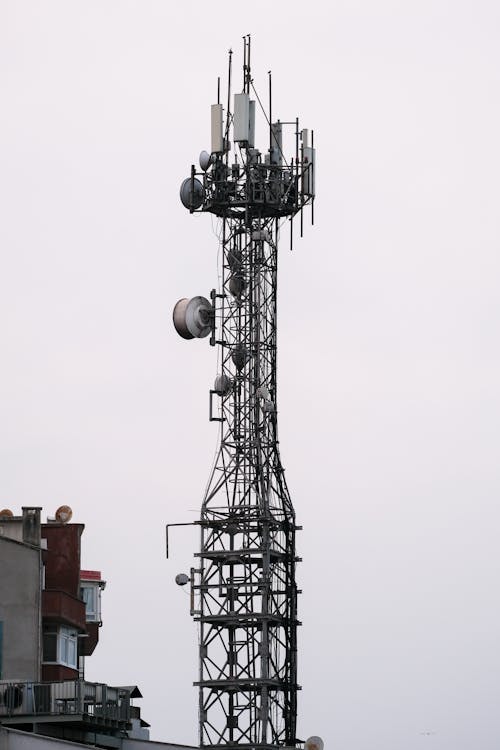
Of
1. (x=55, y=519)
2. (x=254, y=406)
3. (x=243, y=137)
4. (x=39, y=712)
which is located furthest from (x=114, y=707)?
(x=243, y=137)

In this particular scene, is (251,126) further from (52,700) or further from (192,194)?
(52,700)

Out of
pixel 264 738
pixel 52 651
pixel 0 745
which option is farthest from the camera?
pixel 264 738

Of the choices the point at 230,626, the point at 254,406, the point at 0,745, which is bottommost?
the point at 0,745

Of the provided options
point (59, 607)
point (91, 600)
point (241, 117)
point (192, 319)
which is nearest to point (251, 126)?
point (241, 117)

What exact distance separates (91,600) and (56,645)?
13403 millimetres

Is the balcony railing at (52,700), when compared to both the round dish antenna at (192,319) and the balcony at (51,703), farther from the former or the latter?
the round dish antenna at (192,319)

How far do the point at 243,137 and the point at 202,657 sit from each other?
23937mm

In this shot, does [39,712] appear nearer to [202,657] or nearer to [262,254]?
Answer: [202,657]

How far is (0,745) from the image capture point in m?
84.2

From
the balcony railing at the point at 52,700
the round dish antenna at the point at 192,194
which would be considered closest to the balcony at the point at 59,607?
the balcony railing at the point at 52,700

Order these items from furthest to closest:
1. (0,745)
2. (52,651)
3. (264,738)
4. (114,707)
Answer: (264,738) < (52,651) < (114,707) < (0,745)

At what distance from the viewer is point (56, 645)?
336 feet

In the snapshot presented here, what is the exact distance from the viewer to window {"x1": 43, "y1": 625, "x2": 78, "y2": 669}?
4028 inches

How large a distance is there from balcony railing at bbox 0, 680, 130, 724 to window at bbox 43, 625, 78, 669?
10915mm
